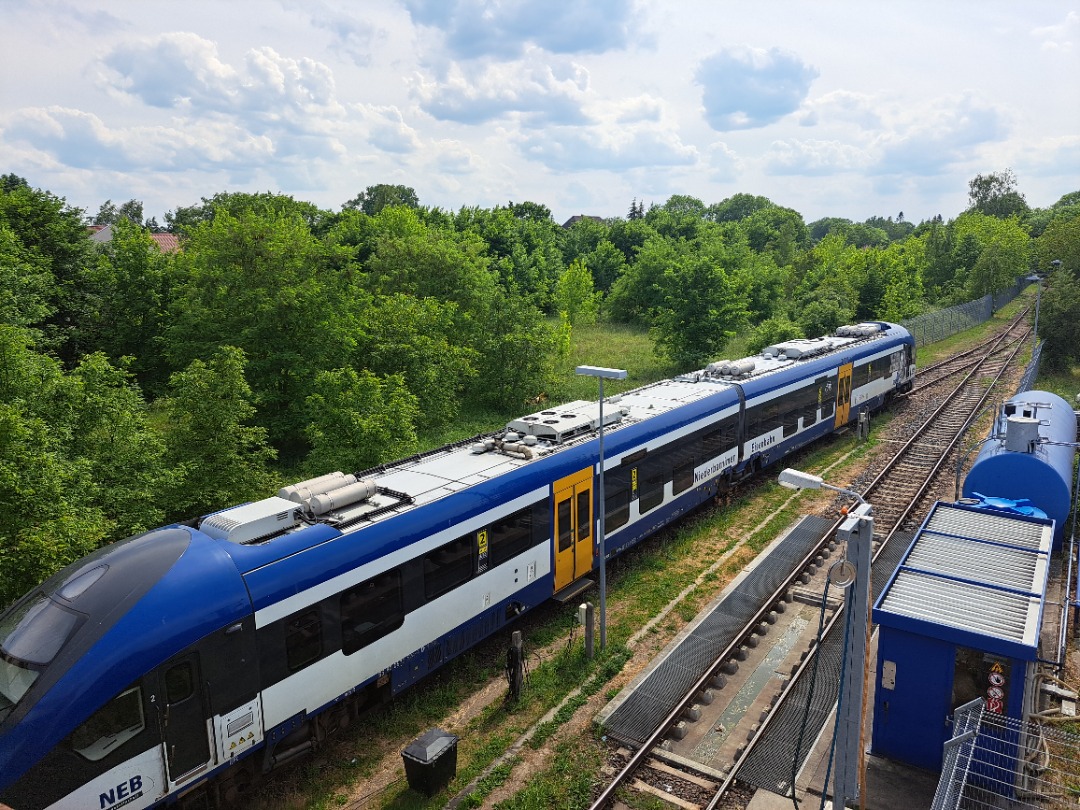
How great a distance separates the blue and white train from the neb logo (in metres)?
0.01

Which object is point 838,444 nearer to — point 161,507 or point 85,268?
point 161,507

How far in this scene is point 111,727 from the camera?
8.19 meters

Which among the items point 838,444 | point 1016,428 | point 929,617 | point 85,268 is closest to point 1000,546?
point 929,617

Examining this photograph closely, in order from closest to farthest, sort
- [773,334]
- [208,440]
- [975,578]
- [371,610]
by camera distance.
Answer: [371,610], [975,578], [208,440], [773,334]

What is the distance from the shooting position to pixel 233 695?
9.30 m

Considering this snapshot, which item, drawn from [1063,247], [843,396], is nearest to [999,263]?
[1063,247]

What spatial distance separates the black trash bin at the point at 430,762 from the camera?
10297 millimetres

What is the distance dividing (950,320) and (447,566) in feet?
175

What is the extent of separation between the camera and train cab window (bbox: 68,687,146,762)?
26.2ft

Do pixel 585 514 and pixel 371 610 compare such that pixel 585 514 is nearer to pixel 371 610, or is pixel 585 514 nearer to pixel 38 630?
pixel 371 610

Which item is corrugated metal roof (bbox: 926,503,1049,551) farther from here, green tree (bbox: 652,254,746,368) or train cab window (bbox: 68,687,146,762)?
green tree (bbox: 652,254,746,368)

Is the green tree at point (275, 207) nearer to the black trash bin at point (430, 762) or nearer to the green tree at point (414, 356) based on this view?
the green tree at point (414, 356)

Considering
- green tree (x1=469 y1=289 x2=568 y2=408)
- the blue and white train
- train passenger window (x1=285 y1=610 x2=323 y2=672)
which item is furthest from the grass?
green tree (x1=469 y1=289 x2=568 y2=408)

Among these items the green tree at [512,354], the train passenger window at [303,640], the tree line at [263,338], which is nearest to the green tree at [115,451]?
the tree line at [263,338]
